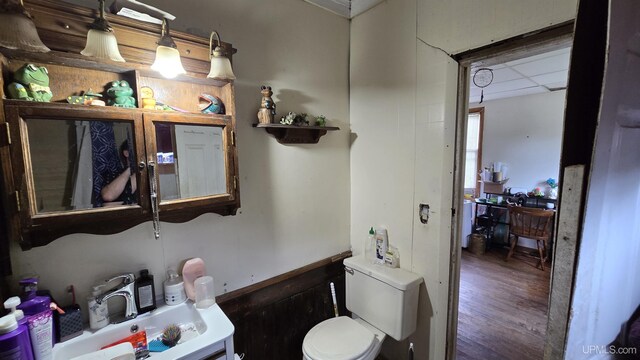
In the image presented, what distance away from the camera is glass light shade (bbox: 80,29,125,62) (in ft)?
2.86

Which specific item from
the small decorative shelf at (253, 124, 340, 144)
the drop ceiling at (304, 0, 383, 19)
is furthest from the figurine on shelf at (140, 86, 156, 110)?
the drop ceiling at (304, 0, 383, 19)

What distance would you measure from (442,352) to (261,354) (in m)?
1.04

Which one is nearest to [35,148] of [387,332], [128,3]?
[128,3]

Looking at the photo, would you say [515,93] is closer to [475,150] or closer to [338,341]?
[475,150]

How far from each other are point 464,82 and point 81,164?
1.75 meters

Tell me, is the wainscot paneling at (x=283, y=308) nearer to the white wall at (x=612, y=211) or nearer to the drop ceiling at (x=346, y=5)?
the white wall at (x=612, y=211)

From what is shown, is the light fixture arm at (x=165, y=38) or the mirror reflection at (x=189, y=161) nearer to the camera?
the light fixture arm at (x=165, y=38)

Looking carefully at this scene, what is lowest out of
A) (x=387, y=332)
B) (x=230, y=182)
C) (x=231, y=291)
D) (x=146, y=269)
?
(x=387, y=332)

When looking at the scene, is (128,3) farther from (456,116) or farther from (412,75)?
(456,116)

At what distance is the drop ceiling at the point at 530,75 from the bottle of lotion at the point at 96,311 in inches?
111

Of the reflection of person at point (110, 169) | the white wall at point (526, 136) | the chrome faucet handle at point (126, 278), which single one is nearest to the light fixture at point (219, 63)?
the reflection of person at point (110, 169)

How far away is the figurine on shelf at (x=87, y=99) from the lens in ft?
3.13

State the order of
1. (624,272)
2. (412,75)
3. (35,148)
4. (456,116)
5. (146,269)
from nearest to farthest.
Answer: (624,272)
(35,148)
(146,269)
(456,116)
(412,75)

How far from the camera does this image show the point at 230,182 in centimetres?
130
